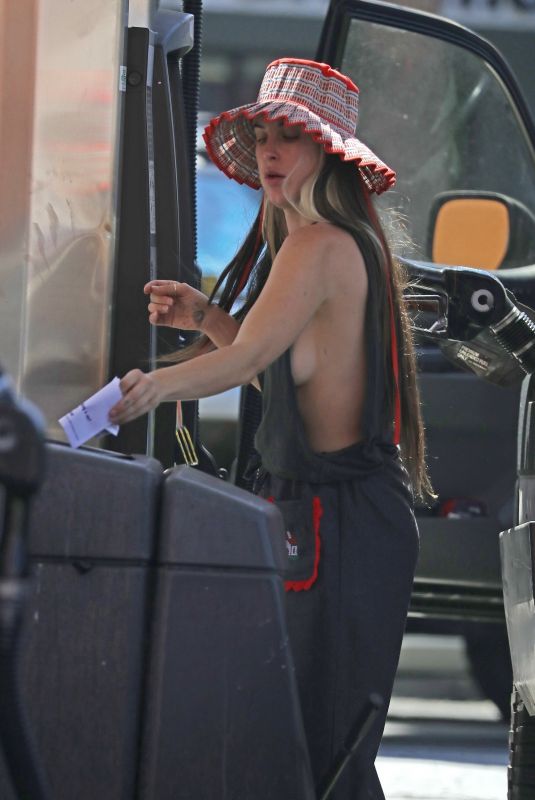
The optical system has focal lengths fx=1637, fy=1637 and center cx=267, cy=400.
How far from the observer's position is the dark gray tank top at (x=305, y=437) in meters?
2.70

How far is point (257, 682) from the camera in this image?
211 cm

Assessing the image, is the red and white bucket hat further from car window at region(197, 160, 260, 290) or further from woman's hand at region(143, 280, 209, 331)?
car window at region(197, 160, 260, 290)

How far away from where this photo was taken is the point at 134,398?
2275 millimetres

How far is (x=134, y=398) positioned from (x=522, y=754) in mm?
1332

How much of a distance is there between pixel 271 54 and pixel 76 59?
12.7m

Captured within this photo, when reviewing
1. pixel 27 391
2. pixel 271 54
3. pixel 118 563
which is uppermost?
pixel 271 54

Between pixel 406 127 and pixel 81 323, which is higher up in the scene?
pixel 406 127

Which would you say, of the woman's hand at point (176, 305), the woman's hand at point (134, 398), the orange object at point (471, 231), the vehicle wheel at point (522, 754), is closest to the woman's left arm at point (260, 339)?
the woman's hand at point (134, 398)

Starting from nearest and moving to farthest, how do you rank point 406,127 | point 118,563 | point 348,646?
point 118,563, point 348,646, point 406,127

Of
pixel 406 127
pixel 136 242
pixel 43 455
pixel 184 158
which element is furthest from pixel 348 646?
pixel 406 127

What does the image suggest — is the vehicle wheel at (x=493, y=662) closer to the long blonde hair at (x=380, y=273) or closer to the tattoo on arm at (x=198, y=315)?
the long blonde hair at (x=380, y=273)

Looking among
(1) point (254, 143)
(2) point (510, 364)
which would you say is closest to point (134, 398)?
(1) point (254, 143)

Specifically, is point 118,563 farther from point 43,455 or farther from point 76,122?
point 76,122

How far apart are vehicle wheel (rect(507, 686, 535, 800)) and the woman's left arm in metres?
1.01
